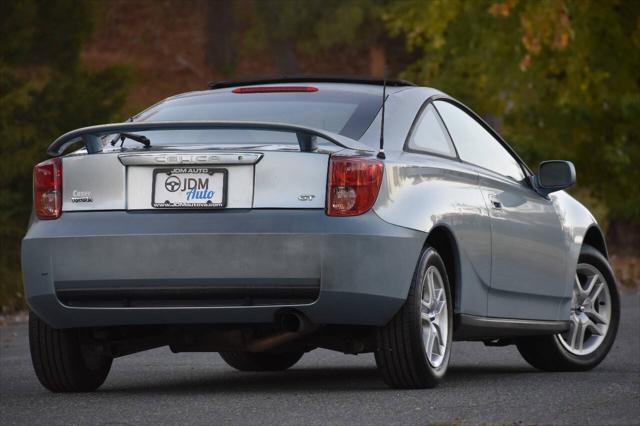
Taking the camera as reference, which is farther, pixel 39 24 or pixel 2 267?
pixel 39 24

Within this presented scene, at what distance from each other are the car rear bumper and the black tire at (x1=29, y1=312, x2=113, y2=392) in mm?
389

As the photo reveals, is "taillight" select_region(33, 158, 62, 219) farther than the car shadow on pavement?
No

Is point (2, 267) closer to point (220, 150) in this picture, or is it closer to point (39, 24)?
point (39, 24)

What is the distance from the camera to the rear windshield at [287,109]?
7.47 metres

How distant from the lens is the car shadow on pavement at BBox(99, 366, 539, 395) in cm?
771

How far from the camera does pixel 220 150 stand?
6969 millimetres

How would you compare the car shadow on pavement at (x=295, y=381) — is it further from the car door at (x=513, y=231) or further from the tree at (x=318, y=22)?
the tree at (x=318, y=22)

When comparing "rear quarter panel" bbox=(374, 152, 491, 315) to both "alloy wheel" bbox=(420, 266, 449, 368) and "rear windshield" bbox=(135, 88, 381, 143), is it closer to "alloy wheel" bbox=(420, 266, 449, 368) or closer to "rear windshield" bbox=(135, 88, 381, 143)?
"alloy wheel" bbox=(420, 266, 449, 368)

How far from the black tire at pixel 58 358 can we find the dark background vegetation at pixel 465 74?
867cm

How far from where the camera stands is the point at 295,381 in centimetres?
831

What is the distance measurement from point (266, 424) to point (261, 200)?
1.16 m

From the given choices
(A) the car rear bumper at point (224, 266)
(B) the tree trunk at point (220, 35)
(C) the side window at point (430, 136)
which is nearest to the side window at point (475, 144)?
(C) the side window at point (430, 136)

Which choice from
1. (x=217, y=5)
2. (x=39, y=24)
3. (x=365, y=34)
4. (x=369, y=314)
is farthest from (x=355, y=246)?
(x=217, y=5)

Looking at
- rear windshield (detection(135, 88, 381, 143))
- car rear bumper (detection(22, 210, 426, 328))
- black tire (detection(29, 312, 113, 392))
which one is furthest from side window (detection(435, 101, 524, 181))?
black tire (detection(29, 312, 113, 392))
